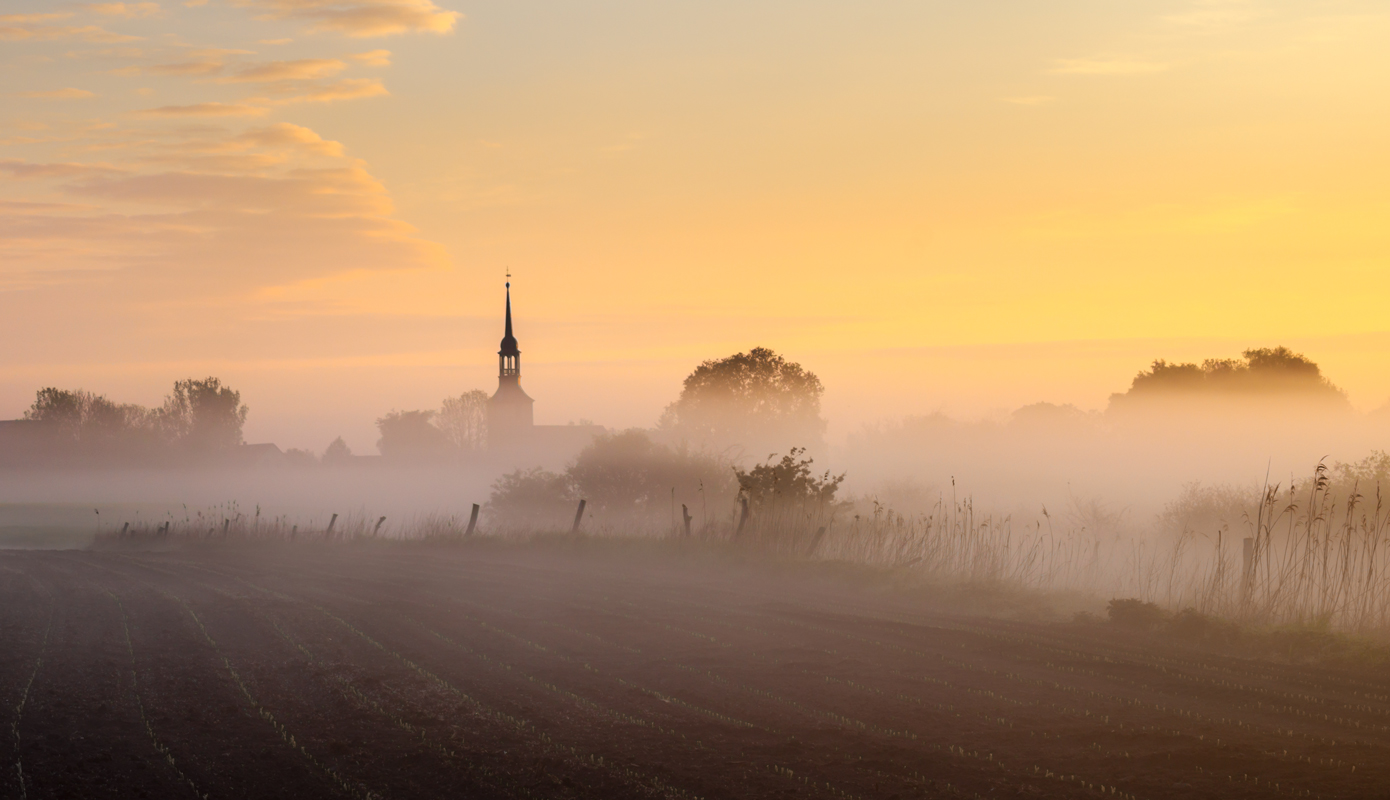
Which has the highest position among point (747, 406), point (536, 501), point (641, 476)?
point (747, 406)

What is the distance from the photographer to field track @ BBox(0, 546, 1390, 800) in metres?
7.83

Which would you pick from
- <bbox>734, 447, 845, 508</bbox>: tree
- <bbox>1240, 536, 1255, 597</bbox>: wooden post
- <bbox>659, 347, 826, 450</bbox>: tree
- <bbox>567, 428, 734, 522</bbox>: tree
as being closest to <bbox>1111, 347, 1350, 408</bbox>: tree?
<bbox>659, 347, 826, 450</bbox>: tree

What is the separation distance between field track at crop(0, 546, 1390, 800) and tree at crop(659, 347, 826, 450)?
5060 centimetres

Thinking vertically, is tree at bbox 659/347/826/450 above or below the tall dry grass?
above

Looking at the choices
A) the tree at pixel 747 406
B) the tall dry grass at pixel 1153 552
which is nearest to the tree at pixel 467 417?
the tree at pixel 747 406

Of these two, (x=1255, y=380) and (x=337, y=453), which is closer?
(x=1255, y=380)

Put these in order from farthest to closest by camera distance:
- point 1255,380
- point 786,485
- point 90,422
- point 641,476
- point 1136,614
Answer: point 90,422
point 1255,380
point 641,476
point 786,485
point 1136,614

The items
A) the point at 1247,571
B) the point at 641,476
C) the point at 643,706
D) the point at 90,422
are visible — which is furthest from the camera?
the point at 90,422

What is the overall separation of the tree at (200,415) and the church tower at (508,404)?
24.6m

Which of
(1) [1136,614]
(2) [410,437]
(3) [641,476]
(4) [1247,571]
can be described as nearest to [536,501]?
(3) [641,476]

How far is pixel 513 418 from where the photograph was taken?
107 meters

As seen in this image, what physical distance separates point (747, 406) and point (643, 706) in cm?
5869

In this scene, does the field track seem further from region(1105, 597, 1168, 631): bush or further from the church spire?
the church spire

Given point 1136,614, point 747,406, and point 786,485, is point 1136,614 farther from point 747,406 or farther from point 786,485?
point 747,406
